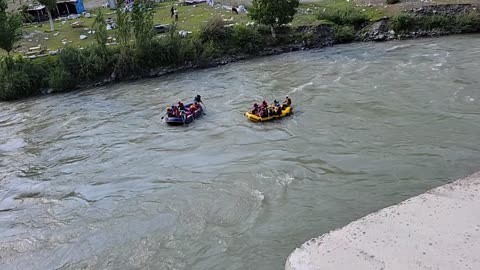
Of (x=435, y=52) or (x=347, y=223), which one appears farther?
(x=435, y=52)

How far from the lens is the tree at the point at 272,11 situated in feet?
140

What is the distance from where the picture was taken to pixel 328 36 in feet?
147

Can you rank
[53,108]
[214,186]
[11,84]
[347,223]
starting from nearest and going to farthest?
[347,223] → [214,186] → [53,108] → [11,84]

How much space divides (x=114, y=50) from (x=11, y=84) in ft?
28.2

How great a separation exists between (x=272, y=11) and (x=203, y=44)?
6799mm

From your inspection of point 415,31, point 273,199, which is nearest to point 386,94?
point 273,199

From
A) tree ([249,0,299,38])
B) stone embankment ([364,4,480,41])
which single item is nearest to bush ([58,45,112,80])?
tree ([249,0,299,38])

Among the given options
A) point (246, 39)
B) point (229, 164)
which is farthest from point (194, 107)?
point (246, 39)

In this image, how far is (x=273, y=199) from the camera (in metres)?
17.5

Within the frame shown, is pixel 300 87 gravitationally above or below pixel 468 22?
below

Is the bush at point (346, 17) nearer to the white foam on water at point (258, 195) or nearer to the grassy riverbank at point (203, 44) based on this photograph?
the grassy riverbank at point (203, 44)

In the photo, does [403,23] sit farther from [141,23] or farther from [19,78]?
[19,78]

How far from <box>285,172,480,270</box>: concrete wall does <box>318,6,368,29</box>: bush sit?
32.6m

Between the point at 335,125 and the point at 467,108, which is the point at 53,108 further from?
the point at 467,108
